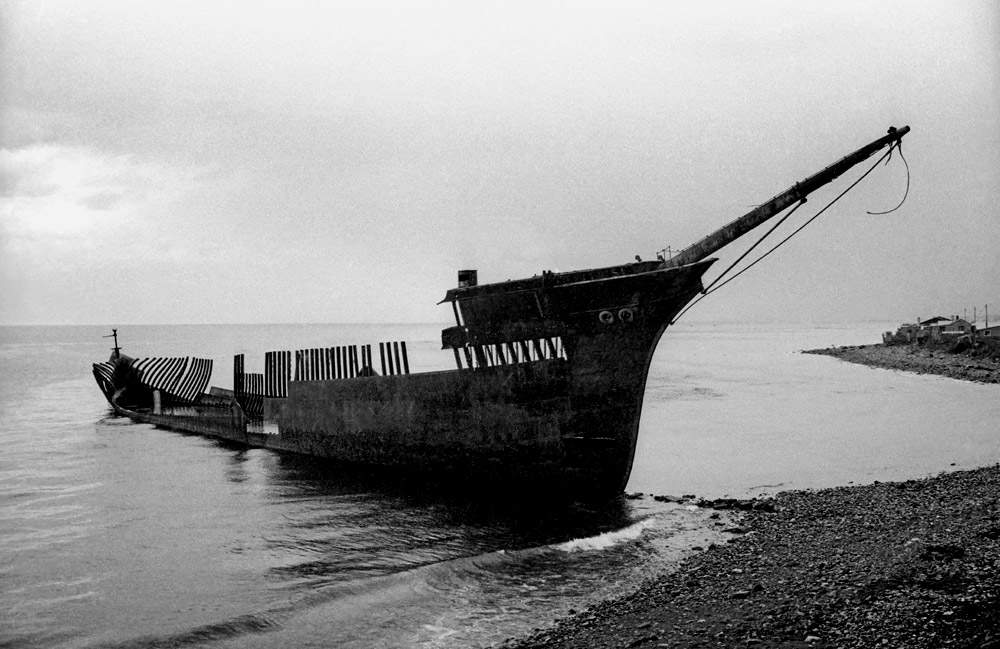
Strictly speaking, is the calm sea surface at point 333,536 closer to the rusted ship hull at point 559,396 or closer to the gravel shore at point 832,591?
the rusted ship hull at point 559,396

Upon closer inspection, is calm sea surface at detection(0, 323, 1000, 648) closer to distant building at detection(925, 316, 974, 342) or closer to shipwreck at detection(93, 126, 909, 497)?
shipwreck at detection(93, 126, 909, 497)

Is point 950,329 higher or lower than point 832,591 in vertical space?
higher

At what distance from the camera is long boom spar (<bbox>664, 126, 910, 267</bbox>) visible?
10.2 meters

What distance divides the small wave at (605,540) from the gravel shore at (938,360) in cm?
3230

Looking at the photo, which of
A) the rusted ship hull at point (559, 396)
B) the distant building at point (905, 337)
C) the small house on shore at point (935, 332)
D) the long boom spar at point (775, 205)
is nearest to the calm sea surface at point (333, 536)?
the rusted ship hull at point (559, 396)

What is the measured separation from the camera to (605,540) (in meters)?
9.77

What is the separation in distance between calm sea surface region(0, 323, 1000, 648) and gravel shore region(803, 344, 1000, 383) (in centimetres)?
1865

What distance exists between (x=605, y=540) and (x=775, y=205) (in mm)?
5950

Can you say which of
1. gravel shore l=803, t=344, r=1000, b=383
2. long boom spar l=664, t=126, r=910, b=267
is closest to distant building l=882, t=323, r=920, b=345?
gravel shore l=803, t=344, r=1000, b=383

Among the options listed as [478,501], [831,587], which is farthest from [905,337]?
[831,587]

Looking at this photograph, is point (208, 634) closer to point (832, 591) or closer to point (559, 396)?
point (559, 396)

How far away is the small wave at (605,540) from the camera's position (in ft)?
31.2

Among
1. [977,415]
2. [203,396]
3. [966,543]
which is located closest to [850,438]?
[977,415]

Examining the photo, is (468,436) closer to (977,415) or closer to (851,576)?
(851,576)
